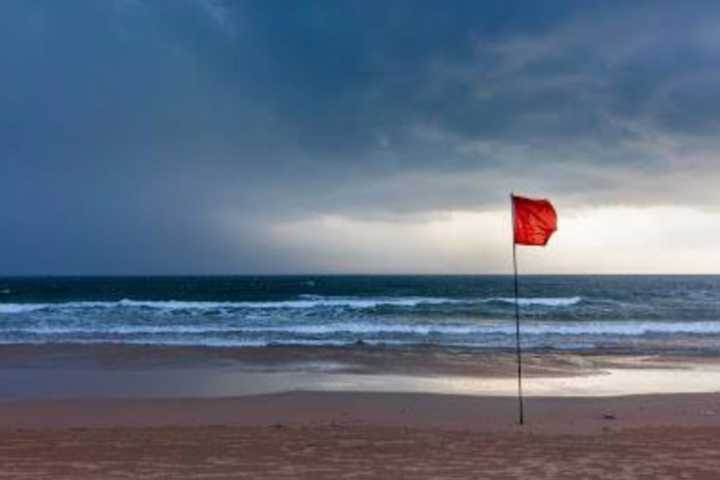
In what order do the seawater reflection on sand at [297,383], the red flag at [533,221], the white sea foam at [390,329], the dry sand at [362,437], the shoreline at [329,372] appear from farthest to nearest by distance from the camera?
the white sea foam at [390,329], the shoreline at [329,372], the seawater reflection on sand at [297,383], the red flag at [533,221], the dry sand at [362,437]

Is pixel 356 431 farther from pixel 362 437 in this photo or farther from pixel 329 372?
pixel 329 372

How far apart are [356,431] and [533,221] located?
13.0 feet

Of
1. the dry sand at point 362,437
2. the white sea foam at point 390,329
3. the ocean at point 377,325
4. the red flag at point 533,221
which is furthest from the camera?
the white sea foam at point 390,329

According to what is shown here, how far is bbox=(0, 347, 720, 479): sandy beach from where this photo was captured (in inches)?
323

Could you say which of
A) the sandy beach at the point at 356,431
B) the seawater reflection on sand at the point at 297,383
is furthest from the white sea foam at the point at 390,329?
the sandy beach at the point at 356,431

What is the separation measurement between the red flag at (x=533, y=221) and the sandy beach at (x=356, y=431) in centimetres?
277

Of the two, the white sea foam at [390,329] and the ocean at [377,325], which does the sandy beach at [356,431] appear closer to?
the ocean at [377,325]

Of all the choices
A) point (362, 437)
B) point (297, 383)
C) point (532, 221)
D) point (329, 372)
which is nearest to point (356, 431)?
point (362, 437)

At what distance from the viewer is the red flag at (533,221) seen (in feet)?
35.9

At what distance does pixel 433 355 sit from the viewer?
21.2 m

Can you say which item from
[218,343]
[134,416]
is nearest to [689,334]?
[218,343]

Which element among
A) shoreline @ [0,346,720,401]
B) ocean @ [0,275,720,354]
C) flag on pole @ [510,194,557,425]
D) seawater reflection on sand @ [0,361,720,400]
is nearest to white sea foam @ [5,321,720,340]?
ocean @ [0,275,720,354]

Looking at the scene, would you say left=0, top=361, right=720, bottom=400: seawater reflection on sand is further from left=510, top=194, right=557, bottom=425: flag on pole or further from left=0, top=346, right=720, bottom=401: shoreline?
left=510, top=194, right=557, bottom=425: flag on pole

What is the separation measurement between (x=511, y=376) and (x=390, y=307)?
2669 cm
